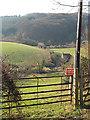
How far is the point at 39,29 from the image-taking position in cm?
2255

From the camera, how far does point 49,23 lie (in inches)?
901

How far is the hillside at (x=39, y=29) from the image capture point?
60.5 ft

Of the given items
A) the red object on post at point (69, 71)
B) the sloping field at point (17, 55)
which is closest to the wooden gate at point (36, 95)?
the red object on post at point (69, 71)

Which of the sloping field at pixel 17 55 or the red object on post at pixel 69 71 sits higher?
the sloping field at pixel 17 55

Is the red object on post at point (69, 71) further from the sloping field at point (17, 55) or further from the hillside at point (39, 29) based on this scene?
the hillside at point (39, 29)

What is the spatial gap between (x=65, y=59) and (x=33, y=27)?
44.5 ft

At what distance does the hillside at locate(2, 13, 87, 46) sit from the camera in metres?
18.4

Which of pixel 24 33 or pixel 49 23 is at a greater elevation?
pixel 49 23

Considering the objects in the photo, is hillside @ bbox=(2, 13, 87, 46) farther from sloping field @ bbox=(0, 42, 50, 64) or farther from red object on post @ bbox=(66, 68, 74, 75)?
red object on post @ bbox=(66, 68, 74, 75)

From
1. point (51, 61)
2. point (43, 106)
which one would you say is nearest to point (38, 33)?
point (51, 61)

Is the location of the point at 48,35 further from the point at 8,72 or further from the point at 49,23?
the point at 8,72

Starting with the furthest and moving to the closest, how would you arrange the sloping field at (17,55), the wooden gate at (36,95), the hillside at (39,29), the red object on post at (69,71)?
1. the hillside at (39,29)
2. the red object on post at (69,71)
3. the sloping field at (17,55)
4. the wooden gate at (36,95)

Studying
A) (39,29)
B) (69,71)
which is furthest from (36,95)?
(39,29)

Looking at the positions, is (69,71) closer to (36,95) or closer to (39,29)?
(36,95)
